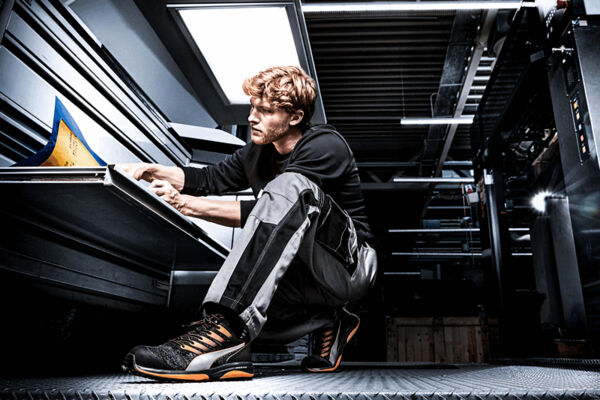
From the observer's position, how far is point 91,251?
1677 mm

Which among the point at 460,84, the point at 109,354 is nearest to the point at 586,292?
the point at 109,354

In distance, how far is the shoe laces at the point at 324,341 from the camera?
4.83 ft

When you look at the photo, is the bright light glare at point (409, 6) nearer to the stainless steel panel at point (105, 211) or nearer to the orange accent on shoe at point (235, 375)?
the stainless steel panel at point (105, 211)

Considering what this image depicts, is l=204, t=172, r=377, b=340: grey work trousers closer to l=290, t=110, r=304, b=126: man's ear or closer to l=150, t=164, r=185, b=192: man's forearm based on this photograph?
l=290, t=110, r=304, b=126: man's ear

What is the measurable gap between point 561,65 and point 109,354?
2530 millimetres

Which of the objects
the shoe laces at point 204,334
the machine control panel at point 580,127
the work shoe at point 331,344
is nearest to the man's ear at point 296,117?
the work shoe at point 331,344

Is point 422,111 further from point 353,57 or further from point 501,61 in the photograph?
point 501,61

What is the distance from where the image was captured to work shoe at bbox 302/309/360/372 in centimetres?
142

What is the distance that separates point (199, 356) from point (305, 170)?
2.01ft

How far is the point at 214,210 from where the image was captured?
4.71ft

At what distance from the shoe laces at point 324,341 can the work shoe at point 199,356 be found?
51 cm

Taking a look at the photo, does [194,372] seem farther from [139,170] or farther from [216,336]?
[139,170]

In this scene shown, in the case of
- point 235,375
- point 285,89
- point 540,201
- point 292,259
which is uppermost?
point 540,201

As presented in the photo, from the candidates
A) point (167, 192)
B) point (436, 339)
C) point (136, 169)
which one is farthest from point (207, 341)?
point (436, 339)
